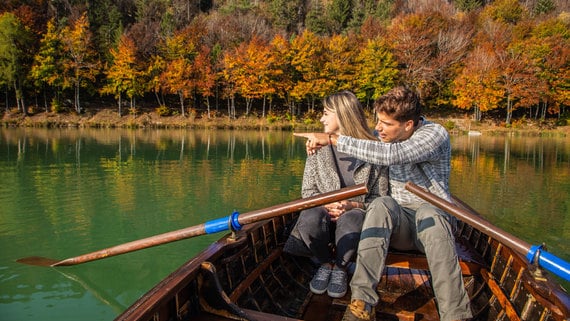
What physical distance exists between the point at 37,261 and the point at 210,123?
106ft

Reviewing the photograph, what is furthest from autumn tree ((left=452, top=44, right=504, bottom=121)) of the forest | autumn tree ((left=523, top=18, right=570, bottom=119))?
autumn tree ((left=523, top=18, right=570, bottom=119))

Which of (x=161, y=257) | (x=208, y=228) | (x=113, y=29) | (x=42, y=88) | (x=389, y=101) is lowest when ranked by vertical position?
(x=161, y=257)

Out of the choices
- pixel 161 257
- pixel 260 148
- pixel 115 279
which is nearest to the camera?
pixel 115 279

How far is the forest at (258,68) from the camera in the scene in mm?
37531

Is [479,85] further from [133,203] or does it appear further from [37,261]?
[37,261]

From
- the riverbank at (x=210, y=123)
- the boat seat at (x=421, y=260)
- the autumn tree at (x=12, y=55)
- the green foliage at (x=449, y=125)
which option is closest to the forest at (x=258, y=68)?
the autumn tree at (x=12, y=55)

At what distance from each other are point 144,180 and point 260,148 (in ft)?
33.6

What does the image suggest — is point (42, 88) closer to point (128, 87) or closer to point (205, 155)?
point (128, 87)

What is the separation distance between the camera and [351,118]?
362cm

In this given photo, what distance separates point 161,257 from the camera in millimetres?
5961

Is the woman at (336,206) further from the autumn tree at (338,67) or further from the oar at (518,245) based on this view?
the autumn tree at (338,67)

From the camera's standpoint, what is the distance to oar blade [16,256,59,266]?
5.48m

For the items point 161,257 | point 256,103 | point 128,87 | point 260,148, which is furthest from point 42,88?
point 161,257

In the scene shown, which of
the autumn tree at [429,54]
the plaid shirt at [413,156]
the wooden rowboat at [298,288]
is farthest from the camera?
the autumn tree at [429,54]
